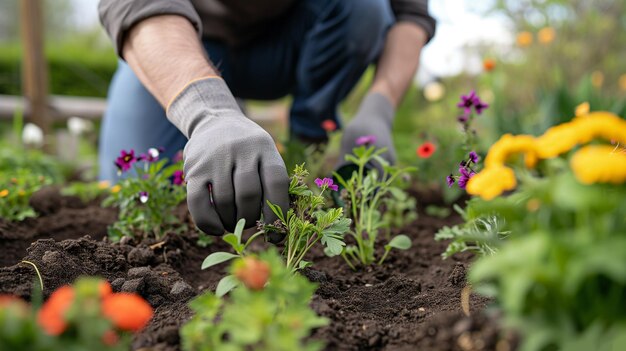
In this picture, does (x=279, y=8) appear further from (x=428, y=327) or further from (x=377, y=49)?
(x=428, y=327)

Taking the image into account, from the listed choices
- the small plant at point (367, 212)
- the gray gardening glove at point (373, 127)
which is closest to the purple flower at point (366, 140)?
the gray gardening glove at point (373, 127)

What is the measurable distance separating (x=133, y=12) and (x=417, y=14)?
1368mm

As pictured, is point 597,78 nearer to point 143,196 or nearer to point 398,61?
point 398,61

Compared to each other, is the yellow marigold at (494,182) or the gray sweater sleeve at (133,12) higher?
the yellow marigold at (494,182)

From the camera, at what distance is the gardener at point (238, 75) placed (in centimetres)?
134

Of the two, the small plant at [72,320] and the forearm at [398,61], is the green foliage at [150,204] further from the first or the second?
the forearm at [398,61]

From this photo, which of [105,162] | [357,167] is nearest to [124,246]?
[357,167]

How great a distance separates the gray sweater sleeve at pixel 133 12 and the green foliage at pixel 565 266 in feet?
4.05

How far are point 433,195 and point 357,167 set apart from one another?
900 millimetres

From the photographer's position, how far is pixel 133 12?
1.68 meters

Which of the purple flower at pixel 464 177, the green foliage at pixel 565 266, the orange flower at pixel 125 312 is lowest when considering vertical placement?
the purple flower at pixel 464 177

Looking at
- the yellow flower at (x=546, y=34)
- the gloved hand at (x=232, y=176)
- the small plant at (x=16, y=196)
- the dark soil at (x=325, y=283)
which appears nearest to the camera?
the dark soil at (x=325, y=283)

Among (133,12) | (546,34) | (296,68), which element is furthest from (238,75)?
(546,34)

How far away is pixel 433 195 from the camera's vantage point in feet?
8.62
